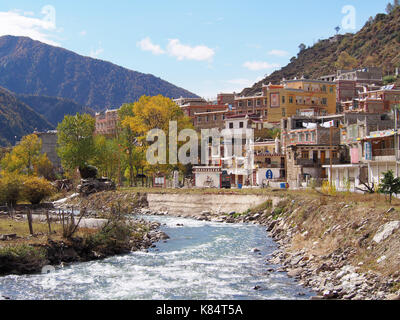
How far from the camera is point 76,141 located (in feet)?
292

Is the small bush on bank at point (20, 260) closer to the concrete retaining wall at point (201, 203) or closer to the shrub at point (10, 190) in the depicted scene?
the concrete retaining wall at point (201, 203)

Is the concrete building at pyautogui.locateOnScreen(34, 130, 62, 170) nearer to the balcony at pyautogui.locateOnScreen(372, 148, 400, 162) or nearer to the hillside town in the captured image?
the hillside town

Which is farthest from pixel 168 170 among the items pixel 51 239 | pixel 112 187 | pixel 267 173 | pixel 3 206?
pixel 51 239

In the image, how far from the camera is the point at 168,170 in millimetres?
Answer: 83375

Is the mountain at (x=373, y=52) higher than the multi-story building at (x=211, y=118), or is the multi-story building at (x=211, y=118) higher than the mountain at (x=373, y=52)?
the mountain at (x=373, y=52)

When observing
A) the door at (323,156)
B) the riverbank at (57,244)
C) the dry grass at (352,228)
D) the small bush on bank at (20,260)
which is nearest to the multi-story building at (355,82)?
the door at (323,156)

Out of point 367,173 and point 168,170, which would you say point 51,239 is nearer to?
point 367,173

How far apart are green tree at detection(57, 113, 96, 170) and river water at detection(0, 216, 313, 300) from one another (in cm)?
5184

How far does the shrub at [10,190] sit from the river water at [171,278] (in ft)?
93.8

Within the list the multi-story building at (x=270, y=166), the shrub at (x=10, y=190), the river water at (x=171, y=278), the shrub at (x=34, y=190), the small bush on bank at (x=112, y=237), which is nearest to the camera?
the river water at (x=171, y=278)

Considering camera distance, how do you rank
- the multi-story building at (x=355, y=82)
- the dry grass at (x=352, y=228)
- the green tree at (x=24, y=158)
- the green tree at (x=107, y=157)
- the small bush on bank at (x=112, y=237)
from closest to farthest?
the dry grass at (x=352, y=228)
the small bush on bank at (x=112, y=237)
the green tree at (x=107, y=157)
the green tree at (x=24, y=158)
the multi-story building at (x=355, y=82)

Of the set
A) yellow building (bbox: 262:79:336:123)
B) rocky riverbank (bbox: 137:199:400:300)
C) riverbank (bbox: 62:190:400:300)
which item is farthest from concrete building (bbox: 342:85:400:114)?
rocky riverbank (bbox: 137:199:400:300)

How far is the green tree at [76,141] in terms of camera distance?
87.1 m

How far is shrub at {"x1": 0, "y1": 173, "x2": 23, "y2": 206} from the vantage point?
6016 centimetres
